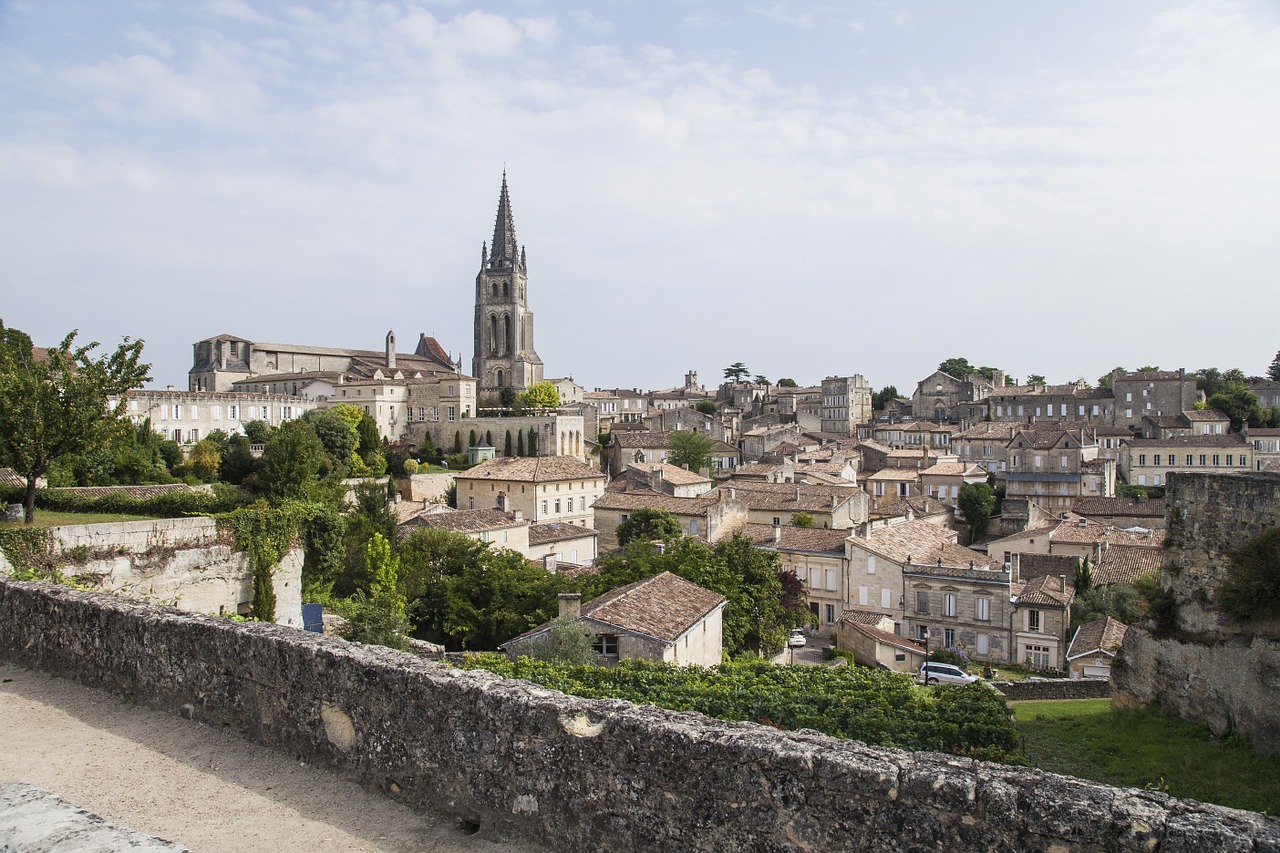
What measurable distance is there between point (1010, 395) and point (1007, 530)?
140 feet

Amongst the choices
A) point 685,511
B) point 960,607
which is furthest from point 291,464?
point 960,607

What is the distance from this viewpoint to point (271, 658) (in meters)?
6.21

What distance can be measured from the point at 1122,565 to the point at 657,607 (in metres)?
29.1

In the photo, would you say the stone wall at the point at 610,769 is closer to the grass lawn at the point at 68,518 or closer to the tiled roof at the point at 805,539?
the grass lawn at the point at 68,518

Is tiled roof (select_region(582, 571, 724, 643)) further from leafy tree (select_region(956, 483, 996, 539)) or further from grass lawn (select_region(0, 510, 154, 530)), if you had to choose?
leafy tree (select_region(956, 483, 996, 539))

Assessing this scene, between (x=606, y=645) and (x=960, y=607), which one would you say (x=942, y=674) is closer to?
(x=960, y=607)

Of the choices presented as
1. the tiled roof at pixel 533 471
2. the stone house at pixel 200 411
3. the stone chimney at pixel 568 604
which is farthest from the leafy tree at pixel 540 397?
the stone chimney at pixel 568 604

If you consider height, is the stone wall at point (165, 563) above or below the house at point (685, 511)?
above

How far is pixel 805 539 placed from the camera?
40.1 m

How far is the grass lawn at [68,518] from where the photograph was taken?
14367 mm

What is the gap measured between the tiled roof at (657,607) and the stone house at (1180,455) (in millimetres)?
56590

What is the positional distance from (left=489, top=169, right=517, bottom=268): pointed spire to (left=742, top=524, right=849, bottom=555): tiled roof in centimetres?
7338

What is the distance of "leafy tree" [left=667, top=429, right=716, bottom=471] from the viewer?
73250mm

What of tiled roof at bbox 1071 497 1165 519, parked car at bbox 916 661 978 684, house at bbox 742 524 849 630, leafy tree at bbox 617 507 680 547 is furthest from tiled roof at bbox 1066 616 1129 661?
tiled roof at bbox 1071 497 1165 519
